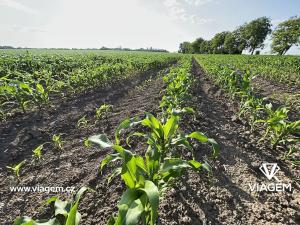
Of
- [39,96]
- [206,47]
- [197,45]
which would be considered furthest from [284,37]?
[39,96]

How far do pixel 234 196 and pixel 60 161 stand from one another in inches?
87.2

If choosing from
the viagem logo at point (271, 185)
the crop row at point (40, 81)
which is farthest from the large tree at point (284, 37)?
the viagem logo at point (271, 185)

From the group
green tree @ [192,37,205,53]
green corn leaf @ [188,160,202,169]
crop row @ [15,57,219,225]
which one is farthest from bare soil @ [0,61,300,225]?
green tree @ [192,37,205,53]

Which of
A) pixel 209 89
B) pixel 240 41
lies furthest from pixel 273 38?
pixel 209 89

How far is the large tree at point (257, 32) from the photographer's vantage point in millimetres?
58406

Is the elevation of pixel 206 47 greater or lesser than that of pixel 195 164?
lesser

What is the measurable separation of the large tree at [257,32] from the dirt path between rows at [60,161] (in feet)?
212

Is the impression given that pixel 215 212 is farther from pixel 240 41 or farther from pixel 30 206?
pixel 240 41

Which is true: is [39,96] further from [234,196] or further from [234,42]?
[234,42]

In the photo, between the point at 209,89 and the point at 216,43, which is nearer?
the point at 209,89

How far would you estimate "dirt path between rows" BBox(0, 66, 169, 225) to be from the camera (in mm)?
2045

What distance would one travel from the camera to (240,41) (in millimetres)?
62188

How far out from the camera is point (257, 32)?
58.7 metres

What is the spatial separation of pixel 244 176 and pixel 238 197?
1.48 feet
